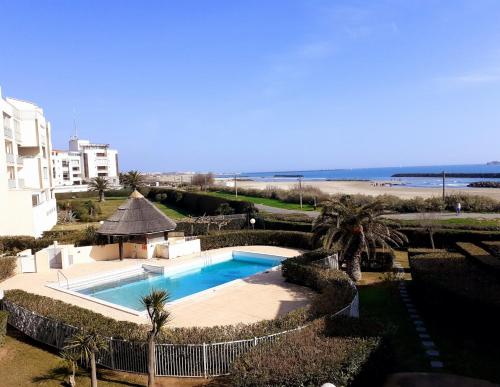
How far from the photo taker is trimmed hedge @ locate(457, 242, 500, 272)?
1261cm

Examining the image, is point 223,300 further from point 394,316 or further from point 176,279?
point 394,316

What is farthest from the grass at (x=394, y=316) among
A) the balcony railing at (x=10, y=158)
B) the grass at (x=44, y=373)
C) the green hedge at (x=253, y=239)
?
the balcony railing at (x=10, y=158)

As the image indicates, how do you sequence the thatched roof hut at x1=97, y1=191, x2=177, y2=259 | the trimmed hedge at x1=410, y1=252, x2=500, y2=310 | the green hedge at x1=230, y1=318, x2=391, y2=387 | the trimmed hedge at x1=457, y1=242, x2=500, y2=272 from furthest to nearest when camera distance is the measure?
the thatched roof hut at x1=97, y1=191, x2=177, y2=259, the trimmed hedge at x1=457, y1=242, x2=500, y2=272, the trimmed hedge at x1=410, y1=252, x2=500, y2=310, the green hedge at x1=230, y1=318, x2=391, y2=387

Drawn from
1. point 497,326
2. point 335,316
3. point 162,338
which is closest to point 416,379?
point 335,316

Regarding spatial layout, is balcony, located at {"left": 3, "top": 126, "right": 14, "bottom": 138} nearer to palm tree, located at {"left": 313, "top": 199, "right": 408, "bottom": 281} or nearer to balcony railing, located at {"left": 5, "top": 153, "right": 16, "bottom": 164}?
balcony railing, located at {"left": 5, "top": 153, "right": 16, "bottom": 164}

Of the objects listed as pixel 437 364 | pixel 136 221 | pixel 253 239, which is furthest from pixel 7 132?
pixel 437 364

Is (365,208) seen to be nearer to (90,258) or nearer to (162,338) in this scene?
(162,338)

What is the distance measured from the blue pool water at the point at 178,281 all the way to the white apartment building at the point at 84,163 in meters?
86.2

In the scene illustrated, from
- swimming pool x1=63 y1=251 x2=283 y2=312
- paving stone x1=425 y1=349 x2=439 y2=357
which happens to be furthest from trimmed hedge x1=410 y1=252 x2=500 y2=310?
swimming pool x1=63 y1=251 x2=283 y2=312

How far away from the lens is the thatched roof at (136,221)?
Answer: 2455cm

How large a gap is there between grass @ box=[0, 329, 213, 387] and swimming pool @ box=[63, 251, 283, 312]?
5.00 m

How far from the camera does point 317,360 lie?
26.3ft

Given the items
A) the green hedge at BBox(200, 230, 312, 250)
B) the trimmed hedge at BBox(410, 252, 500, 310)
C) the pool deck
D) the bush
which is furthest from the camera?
the green hedge at BBox(200, 230, 312, 250)

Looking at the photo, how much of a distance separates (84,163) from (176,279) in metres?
110
